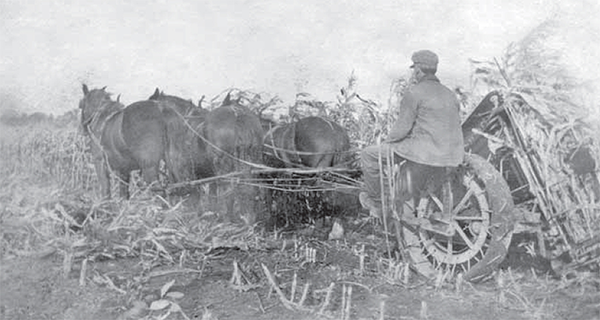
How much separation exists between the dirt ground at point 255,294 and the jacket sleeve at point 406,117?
1117mm

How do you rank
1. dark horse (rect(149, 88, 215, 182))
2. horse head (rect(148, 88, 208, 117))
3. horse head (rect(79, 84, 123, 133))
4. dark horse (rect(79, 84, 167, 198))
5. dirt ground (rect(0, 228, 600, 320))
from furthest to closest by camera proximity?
horse head (rect(79, 84, 123, 133)) < horse head (rect(148, 88, 208, 117)) < dark horse (rect(79, 84, 167, 198)) < dark horse (rect(149, 88, 215, 182)) < dirt ground (rect(0, 228, 600, 320))

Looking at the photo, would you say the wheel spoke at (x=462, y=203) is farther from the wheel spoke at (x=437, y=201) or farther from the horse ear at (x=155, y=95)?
the horse ear at (x=155, y=95)

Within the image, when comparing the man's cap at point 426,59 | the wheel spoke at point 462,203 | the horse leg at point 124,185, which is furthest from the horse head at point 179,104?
the wheel spoke at point 462,203

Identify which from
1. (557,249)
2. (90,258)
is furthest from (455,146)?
(90,258)

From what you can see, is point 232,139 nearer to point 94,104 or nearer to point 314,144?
point 314,144

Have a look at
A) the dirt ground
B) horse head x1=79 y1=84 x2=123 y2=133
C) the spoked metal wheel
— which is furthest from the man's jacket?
horse head x1=79 y1=84 x2=123 y2=133

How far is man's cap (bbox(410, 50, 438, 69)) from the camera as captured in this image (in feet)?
14.0

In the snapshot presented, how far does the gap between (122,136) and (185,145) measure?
3.04 feet

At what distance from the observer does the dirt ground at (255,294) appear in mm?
3568

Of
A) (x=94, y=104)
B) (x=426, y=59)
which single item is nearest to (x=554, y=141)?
(x=426, y=59)

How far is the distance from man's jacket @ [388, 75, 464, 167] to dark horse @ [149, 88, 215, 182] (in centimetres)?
286

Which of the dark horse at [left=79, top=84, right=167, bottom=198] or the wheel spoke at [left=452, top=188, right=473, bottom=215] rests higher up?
the dark horse at [left=79, top=84, right=167, bottom=198]

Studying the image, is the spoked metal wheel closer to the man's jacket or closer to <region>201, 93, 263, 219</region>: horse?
the man's jacket

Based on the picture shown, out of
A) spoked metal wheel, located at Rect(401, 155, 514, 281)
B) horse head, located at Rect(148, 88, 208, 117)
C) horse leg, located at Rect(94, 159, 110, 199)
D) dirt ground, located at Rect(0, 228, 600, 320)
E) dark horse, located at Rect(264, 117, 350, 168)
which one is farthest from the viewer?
horse leg, located at Rect(94, 159, 110, 199)
